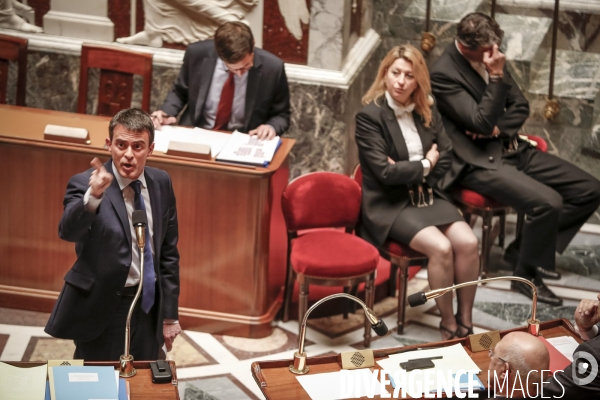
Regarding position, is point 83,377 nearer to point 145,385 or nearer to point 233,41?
point 145,385

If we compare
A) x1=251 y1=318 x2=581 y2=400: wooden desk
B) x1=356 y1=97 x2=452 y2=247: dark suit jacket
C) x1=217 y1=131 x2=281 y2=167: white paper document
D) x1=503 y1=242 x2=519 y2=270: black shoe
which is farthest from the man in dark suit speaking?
x1=503 y1=242 x2=519 y2=270: black shoe

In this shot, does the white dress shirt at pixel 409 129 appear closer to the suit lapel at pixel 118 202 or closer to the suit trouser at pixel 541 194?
the suit trouser at pixel 541 194

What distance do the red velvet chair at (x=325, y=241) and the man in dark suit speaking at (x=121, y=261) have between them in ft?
4.46

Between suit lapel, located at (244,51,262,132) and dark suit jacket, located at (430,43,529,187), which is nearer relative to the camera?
suit lapel, located at (244,51,262,132)

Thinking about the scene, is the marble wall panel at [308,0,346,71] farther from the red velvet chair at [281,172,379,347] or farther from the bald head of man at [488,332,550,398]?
the bald head of man at [488,332,550,398]

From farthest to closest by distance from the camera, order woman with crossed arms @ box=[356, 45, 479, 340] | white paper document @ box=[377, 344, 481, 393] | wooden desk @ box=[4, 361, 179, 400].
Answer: woman with crossed arms @ box=[356, 45, 479, 340]
white paper document @ box=[377, 344, 481, 393]
wooden desk @ box=[4, 361, 179, 400]

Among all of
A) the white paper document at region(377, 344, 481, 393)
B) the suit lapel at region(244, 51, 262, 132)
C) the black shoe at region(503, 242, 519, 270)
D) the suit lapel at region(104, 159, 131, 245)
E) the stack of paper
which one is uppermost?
the suit lapel at region(244, 51, 262, 132)

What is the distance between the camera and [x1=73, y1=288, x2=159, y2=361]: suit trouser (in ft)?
12.7

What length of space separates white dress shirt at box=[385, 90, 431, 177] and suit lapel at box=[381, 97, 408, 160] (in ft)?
0.08

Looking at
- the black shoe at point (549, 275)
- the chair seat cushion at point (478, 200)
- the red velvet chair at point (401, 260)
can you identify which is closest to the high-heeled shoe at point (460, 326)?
the red velvet chair at point (401, 260)

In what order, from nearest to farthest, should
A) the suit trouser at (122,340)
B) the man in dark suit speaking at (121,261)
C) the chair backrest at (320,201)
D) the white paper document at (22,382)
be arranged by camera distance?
the white paper document at (22,382) < the man in dark suit speaking at (121,261) < the suit trouser at (122,340) < the chair backrest at (320,201)

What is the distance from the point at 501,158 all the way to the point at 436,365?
280 centimetres

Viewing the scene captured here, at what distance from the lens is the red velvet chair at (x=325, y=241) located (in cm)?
514

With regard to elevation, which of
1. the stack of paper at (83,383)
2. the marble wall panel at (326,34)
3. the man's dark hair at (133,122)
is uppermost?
the marble wall panel at (326,34)
